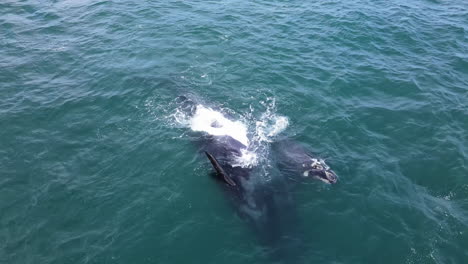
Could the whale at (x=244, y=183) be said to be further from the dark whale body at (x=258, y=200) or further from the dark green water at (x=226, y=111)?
the dark green water at (x=226, y=111)

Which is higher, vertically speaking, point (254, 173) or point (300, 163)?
point (300, 163)

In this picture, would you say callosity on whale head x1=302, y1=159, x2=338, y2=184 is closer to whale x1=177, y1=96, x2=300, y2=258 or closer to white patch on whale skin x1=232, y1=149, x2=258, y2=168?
whale x1=177, y1=96, x2=300, y2=258

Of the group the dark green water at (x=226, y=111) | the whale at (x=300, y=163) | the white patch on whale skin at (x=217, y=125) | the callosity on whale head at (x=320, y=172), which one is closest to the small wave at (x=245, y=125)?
the white patch on whale skin at (x=217, y=125)

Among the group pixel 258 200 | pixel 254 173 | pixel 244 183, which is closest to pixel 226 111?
pixel 254 173

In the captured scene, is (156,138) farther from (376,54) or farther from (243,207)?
(376,54)

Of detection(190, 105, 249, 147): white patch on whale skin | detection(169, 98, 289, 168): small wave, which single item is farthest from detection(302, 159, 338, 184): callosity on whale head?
detection(190, 105, 249, 147): white patch on whale skin

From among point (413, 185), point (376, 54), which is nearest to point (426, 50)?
point (376, 54)

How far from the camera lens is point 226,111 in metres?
35.4

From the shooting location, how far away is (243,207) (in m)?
26.1

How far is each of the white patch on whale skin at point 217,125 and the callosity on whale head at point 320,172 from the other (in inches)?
243

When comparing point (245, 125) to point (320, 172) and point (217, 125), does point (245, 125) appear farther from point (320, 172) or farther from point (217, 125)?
point (320, 172)

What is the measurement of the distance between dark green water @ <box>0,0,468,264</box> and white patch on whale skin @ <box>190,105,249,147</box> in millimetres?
1674

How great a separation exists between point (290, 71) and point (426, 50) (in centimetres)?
1890

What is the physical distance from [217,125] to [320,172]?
36.2 ft
